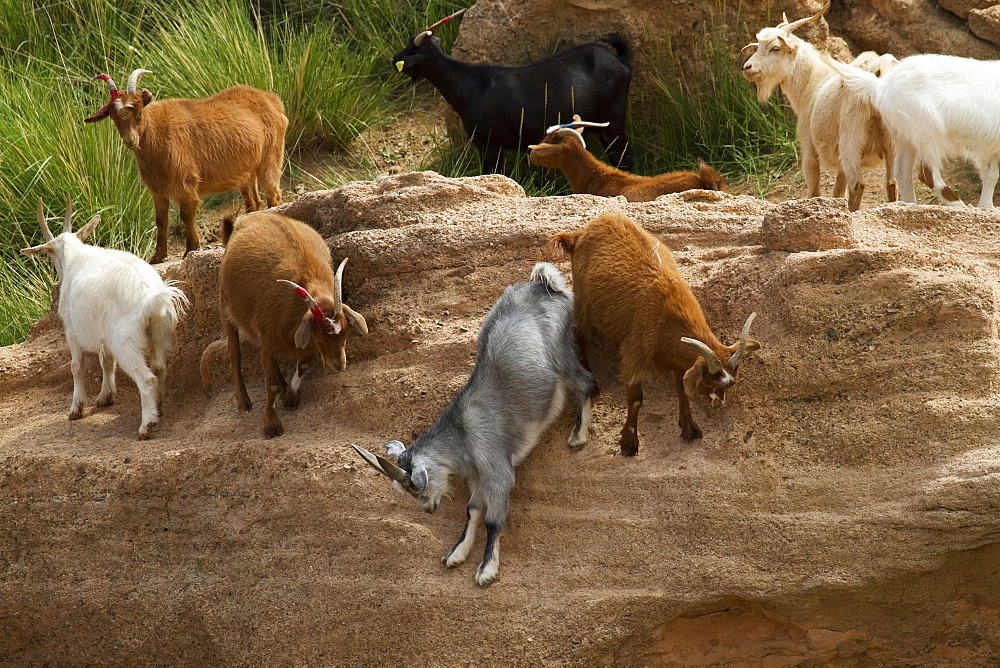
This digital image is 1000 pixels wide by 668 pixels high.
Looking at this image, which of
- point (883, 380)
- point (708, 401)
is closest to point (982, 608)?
point (883, 380)

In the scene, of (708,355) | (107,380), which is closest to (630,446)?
(708,355)

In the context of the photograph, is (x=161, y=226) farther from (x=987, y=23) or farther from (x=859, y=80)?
(x=987, y=23)

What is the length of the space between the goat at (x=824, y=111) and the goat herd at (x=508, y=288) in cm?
1

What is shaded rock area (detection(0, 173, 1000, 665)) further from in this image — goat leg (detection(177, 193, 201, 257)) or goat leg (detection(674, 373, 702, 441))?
goat leg (detection(177, 193, 201, 257))

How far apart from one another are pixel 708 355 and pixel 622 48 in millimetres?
6367

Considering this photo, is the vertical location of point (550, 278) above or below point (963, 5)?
below

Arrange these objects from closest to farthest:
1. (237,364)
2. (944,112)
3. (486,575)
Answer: (486,575)
(237,364)
(944,112)

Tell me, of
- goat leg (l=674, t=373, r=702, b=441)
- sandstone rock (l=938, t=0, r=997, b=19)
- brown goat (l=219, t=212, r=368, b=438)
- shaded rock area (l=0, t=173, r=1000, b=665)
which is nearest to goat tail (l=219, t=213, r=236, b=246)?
brown goat (l=219, t=212, r=368, b=438)

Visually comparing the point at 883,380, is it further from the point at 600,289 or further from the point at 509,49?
the point at 509,49

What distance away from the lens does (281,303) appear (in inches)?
208

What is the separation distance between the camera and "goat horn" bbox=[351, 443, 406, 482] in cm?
443

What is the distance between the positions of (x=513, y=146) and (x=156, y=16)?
16.1ft

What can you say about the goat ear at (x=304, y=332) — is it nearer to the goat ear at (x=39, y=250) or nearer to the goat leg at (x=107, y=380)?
the goat leg at (x=107, y=380)

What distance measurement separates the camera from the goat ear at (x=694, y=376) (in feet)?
14.6
